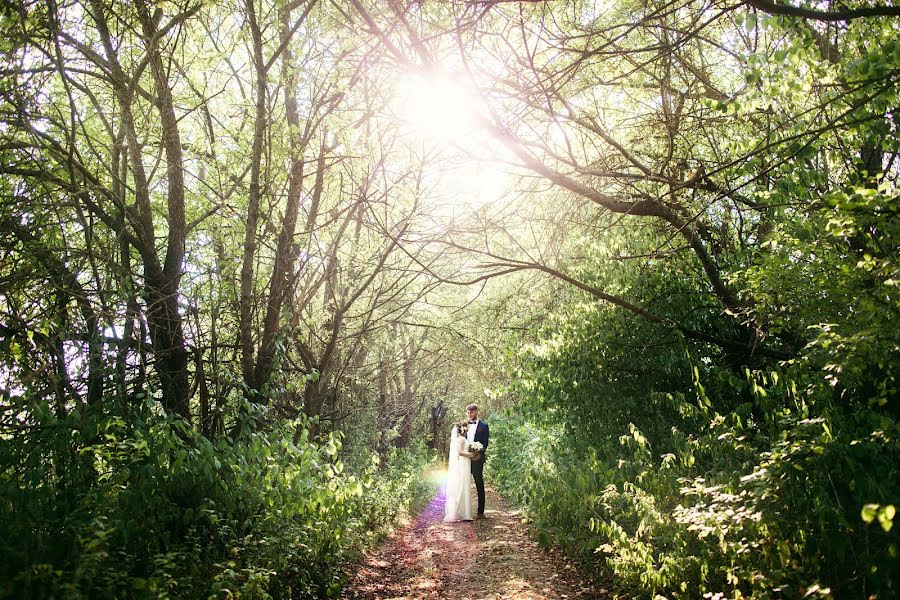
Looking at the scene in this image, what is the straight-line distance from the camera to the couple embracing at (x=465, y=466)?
11930mm

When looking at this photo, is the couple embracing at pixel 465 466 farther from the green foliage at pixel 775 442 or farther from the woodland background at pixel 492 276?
the green foliage at pixel 775 442

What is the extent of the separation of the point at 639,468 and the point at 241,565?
468cm

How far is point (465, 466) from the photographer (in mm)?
12109

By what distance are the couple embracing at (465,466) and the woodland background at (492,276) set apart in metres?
1.80

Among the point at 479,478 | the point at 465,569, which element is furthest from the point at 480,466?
the point at 465,569

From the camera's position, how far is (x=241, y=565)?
4.96 meters

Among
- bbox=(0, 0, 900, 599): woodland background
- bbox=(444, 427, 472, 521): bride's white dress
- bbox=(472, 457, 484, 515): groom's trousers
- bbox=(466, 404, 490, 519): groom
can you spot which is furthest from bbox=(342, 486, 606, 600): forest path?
bbox=(466, 404, 490, 519): groom

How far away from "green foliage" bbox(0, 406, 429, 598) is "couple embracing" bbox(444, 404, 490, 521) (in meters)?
5.59

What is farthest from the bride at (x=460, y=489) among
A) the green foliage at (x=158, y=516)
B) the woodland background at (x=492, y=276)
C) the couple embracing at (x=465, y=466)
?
the green foliage at (x=158, y=516)

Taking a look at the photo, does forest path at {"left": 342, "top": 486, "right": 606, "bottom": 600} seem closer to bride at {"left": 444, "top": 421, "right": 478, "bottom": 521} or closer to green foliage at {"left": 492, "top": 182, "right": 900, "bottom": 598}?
green foliage at {"left": 492, "top": 182, "right": 900, "bottom": 598}

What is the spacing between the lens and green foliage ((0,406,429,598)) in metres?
3.57

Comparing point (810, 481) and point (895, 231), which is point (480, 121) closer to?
point (895, 231)

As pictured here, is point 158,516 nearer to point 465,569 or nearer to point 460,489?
point 465,569

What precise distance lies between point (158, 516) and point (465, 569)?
4.03 meters
